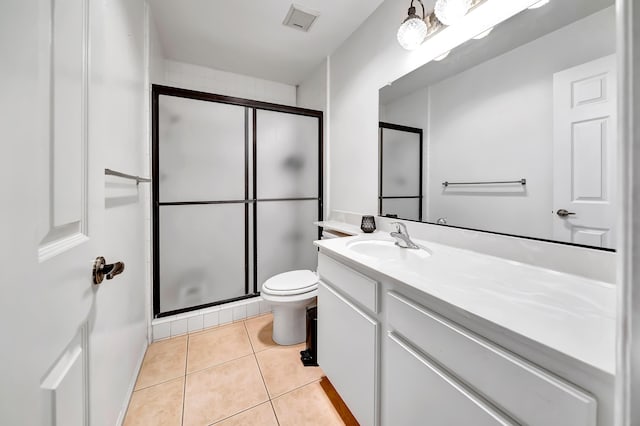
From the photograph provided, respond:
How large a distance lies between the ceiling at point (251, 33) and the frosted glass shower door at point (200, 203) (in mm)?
618

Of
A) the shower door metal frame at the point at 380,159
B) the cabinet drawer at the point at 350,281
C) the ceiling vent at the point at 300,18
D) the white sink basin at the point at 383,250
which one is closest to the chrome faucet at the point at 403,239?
the white sink basin at the point at 383,250

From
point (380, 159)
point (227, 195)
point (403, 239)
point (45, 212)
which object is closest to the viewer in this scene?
point (45, 212)

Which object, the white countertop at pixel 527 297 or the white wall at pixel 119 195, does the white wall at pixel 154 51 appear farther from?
the white countertop at pixel 527 297

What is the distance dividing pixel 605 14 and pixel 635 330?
1.09 meters

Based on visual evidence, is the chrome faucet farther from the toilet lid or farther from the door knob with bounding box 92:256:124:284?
the door knob with bounding box 92:256:124:284

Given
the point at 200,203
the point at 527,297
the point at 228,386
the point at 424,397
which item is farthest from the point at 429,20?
the point at 228,386

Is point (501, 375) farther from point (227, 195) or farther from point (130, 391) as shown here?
point (227, 195)

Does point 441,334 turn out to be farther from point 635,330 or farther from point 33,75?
point 33,75

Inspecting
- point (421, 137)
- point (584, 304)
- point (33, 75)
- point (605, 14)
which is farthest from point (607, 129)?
point (33, 75)

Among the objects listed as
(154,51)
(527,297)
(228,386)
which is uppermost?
(154,51)

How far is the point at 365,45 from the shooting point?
193 cm

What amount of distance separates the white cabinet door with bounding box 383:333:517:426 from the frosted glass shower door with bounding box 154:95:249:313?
1662mm

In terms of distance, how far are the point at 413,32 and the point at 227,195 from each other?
1768 mm

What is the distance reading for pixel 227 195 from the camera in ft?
7.09
